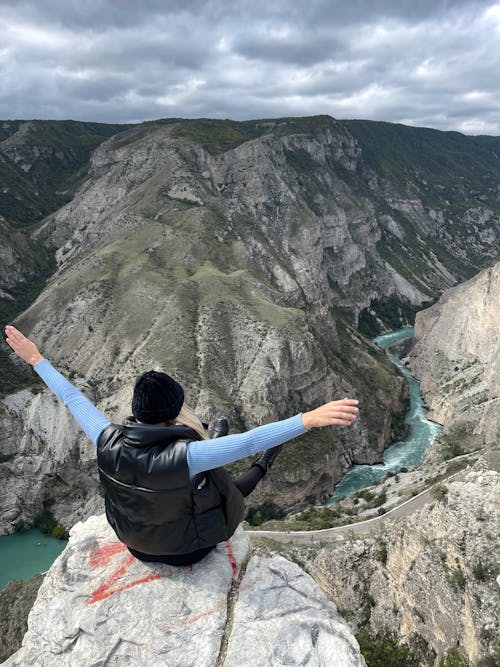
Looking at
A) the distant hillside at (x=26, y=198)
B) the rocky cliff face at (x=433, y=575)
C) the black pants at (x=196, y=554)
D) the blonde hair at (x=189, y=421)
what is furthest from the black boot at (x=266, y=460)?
the distant hillside at (x=26, y=198)

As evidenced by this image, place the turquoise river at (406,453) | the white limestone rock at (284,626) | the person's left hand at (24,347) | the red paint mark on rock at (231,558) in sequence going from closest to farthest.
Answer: the white limestone rock at (284,626), the red paint mark on rock at (231,558), the person's left hand at (24,347), the turquoise river at (406,453)

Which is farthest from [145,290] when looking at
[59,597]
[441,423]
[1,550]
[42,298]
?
[59,597]

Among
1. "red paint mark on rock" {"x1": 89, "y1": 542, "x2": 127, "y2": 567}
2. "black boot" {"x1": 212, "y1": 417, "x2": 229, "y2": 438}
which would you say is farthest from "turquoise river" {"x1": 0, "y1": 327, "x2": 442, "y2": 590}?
"black boot" {"x1": 212, "y1": 417, "x2": 229, "y2": 438}

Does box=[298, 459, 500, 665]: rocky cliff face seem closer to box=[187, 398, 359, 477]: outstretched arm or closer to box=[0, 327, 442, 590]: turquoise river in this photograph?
box=[187, 398, 359, 477]: outstretched arm

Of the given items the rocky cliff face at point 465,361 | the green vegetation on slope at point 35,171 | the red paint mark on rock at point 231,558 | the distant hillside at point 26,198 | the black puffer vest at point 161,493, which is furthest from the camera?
the green vegetation on slope at point 35,171

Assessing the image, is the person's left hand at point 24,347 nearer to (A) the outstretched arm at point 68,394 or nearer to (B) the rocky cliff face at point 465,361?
(A) the outstretched arm at point 68,394

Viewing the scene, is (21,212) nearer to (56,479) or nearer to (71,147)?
(71,147)

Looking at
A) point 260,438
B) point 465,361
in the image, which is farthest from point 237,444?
point 465,361
